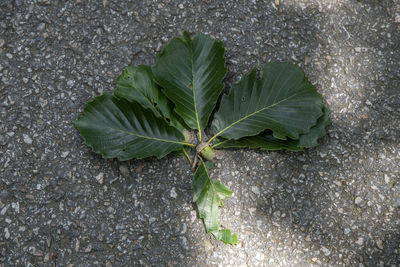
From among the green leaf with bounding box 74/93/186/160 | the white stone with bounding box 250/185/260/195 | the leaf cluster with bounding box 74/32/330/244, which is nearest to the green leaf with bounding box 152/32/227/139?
the leaf cluster with bounding box 74/32/330/244

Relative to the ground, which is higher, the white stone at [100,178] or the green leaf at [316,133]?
the green leaf at [316,133]

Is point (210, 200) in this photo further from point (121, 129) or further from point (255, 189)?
point (121, 129)

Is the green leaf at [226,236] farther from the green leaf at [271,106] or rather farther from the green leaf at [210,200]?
the green leaf at [271,106]

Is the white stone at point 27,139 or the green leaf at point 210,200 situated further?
the white stone at point 27,139

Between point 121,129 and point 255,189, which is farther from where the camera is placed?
point 255,189

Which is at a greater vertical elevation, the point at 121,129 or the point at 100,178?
the point at 121,129

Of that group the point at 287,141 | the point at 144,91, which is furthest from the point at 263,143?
the point at 144,91

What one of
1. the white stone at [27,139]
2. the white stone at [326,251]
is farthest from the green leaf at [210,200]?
the white stone at [27,139]
